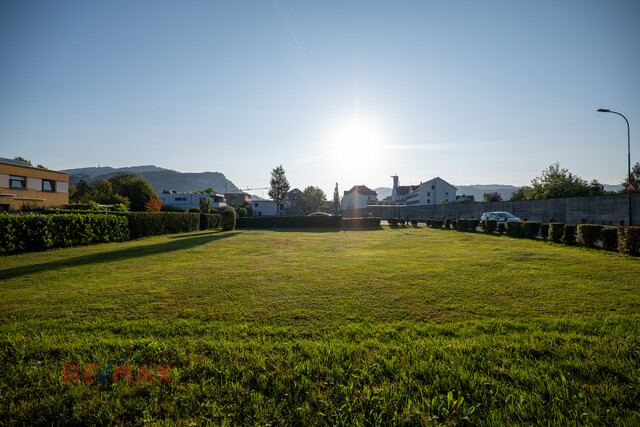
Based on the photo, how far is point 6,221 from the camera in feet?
35.0

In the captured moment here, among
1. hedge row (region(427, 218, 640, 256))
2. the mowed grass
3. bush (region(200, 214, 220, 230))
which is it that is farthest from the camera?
bush (region(200, 214, 220, 230))

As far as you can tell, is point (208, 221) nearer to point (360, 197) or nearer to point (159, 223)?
point (159, 223)

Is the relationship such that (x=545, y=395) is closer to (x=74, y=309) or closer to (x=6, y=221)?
(x=74, y=309)

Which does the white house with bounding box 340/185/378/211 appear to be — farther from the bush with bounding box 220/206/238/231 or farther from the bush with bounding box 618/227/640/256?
the bush with bounding box 618/227/640/256

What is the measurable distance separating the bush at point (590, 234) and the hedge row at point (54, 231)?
25132 mm

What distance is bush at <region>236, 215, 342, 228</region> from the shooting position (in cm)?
3007

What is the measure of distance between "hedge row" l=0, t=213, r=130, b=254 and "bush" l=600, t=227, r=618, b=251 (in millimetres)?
24942

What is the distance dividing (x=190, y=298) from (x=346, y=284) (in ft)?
11.5

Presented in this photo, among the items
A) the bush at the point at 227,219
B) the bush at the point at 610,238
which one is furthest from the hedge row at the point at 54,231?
the bush at the point at 610,238

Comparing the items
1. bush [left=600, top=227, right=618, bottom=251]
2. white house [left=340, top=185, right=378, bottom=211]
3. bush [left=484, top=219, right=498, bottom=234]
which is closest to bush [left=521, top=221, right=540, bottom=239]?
bush [left=484, top=219, right=498, bottom=234]

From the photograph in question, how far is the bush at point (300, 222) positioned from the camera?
30.1m

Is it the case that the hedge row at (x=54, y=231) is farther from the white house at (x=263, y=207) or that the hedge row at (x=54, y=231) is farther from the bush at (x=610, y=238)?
the white house at (x=263, y=207)

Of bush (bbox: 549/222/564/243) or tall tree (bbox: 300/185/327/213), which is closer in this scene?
bush (bbox: 549/222/564/243)

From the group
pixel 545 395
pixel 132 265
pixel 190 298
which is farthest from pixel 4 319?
pixel 545 395
